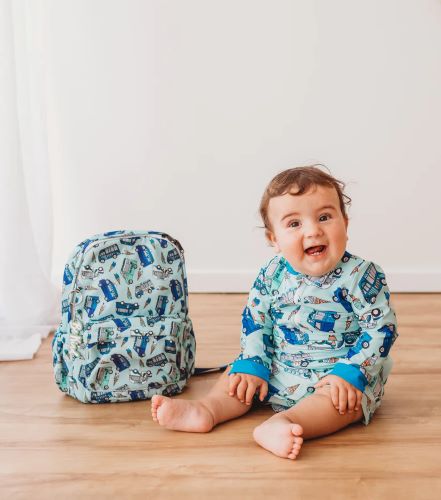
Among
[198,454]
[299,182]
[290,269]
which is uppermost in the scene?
[299,182]

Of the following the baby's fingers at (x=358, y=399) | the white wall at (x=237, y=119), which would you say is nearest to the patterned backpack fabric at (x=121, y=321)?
the baby's fingers at (x=358, y=399)

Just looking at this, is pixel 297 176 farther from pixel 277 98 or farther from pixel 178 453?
pixel 277 98

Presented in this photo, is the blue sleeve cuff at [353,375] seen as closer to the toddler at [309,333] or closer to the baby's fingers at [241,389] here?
the toddler at [309,333]

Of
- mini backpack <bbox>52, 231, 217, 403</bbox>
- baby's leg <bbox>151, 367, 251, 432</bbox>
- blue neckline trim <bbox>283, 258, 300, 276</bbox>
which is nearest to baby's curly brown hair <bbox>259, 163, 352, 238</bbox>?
blue neckline trim <bbox>283, 258, 300, 276</bbox>

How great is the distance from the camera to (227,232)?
100 inches

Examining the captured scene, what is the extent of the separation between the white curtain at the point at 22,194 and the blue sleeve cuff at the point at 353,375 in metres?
0.86

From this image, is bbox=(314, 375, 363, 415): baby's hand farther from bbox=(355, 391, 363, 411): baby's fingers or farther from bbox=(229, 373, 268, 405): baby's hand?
bbox=(229, 373, 268, 405): baby's hand

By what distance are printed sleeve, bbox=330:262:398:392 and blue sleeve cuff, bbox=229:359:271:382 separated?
146mm

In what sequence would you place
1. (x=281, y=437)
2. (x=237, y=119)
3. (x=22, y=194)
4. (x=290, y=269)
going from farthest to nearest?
1. (x=237, y=119)
2. (x=22, y=194)
3. (x=290, y=269)
4. (x=281, y=437)

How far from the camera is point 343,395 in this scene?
1.30 m

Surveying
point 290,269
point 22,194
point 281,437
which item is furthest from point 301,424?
point 22,194

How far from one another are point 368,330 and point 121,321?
0.49 metres

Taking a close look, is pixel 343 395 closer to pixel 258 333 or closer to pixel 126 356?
pixel 258 333

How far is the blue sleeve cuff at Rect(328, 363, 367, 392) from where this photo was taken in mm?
1309
